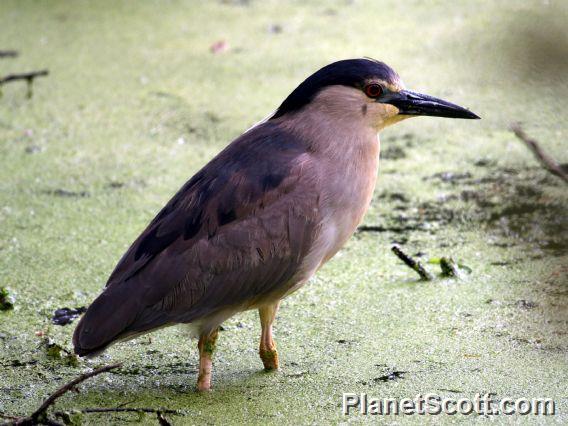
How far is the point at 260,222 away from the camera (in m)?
2.22

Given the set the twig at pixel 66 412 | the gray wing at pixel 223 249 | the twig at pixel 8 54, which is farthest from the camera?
the twig at pixel 8 54

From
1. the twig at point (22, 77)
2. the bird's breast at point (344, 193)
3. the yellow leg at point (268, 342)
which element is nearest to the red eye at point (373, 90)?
the bird's breast at point (344, 193)

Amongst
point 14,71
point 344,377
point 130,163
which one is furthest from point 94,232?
point 14,71

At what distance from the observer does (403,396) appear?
2172mm

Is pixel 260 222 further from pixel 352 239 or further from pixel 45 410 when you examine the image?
pixel 352 239

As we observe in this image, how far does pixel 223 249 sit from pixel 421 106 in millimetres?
672

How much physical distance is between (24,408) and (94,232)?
1183 mm

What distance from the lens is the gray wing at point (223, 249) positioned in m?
2.16

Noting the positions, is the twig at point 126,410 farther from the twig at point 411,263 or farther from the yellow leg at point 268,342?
the twig at point 411,263

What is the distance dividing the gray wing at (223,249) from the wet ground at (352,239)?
25 cm

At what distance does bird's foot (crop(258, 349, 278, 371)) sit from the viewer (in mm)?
2326

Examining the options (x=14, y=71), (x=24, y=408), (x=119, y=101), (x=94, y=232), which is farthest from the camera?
(x=14, y=71)

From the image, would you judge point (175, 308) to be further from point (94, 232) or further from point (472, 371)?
point (94, 232)

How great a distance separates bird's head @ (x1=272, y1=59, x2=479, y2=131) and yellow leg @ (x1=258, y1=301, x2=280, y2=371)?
1.82ft
